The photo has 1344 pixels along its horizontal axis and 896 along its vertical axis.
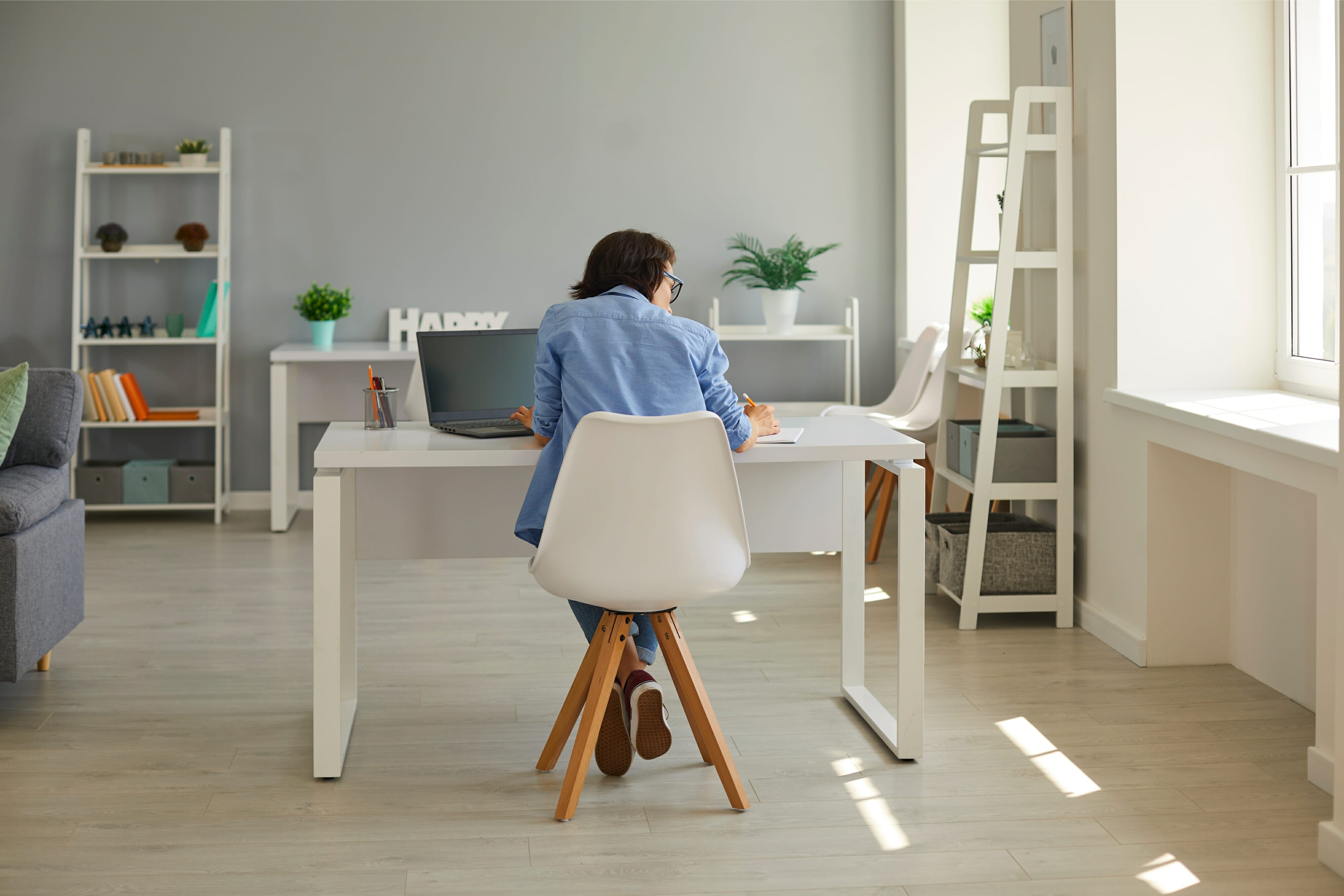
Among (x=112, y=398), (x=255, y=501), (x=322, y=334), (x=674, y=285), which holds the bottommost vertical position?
(x=255, y=501)

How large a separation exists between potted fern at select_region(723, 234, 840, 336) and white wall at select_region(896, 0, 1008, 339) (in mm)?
483

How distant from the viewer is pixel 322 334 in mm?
5578

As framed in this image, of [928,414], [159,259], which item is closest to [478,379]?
[928,414]

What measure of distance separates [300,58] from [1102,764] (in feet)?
15.8

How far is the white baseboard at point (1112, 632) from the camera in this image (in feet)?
11.1

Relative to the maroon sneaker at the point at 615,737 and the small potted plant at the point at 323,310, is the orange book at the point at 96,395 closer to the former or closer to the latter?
the small potted plant at the point at 323,310

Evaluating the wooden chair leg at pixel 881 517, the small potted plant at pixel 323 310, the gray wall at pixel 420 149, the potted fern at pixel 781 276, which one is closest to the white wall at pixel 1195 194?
the wooden chair leg at pixel 881 517

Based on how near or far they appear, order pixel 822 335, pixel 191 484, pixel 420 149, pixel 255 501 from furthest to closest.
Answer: pixel 255 501 < pixel 420 149 < pixel 822 335 < pixel 191 484

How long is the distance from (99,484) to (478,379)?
3.48 meters

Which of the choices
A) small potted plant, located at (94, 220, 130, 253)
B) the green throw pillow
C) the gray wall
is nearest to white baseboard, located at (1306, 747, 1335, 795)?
the green throw pillow

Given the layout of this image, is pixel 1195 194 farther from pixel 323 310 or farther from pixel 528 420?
pixel 323 310

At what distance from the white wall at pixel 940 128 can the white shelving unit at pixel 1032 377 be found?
1.96 metres

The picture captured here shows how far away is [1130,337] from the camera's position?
350 cm

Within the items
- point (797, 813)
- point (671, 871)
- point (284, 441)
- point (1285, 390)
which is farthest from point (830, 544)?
point (284, 441)
